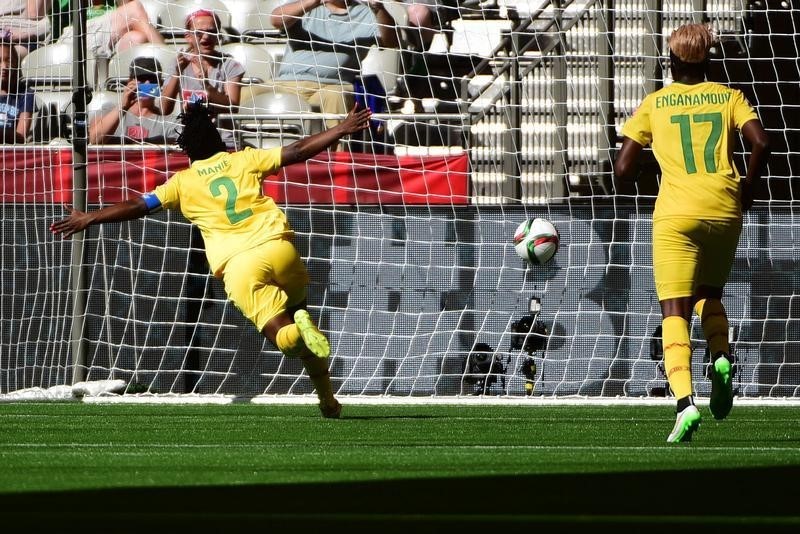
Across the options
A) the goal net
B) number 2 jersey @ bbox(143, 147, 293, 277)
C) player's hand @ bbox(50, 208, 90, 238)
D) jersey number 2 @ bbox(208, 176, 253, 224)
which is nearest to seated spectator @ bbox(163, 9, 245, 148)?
the goal net

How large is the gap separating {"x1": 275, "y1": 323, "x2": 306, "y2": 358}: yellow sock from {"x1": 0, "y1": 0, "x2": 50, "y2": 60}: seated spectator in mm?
5785

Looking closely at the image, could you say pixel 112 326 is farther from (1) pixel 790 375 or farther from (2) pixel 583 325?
(1) pixel 790 375

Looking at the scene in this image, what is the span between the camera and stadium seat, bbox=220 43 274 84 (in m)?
12.1

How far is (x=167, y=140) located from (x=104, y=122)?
54 centimetres

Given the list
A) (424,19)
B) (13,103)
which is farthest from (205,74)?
(424,19)

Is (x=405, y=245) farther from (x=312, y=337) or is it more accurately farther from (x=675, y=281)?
(x=675, y=281)

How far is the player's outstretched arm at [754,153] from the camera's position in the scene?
5492 mm

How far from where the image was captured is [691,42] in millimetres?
5477

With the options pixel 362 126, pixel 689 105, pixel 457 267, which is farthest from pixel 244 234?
pixel 457 267

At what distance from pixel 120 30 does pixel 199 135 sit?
4435mm

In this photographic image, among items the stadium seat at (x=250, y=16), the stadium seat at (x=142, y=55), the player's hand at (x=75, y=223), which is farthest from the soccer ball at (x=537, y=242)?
the stadium seat at (x=250, y=16)

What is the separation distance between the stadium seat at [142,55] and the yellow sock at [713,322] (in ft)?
21.1

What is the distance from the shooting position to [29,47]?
39.0 ft

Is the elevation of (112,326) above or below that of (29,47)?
below
